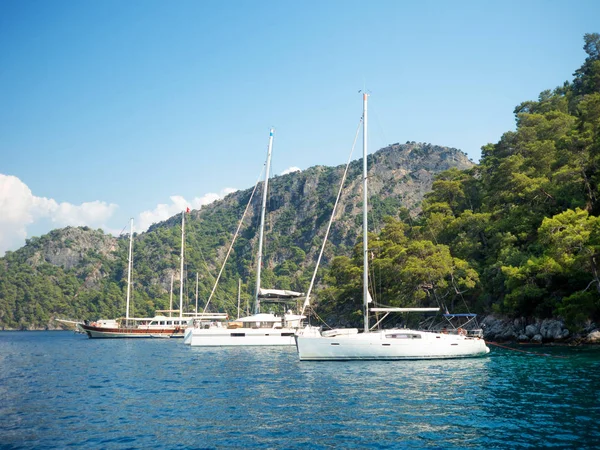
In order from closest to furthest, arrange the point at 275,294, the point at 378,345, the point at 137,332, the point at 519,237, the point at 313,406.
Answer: the point at 313,406 → the point at 378,345 → the point at 275,294 → the point at 519,237 → the point at 137,332

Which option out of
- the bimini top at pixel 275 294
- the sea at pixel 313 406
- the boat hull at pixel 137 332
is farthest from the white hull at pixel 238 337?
the boat hull at pixel 137 332

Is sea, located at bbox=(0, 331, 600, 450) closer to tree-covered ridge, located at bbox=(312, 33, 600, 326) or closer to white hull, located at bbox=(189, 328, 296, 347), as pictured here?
tree-covered ridge, located at bbox=(312, 33, 600, 326)

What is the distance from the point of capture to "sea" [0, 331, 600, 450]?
49.2 feet

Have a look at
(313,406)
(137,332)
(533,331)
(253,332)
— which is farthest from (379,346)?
(137,332)

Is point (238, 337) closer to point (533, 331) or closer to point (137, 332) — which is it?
point (533, 331)

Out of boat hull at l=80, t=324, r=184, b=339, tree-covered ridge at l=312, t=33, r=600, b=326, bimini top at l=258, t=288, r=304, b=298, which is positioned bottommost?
boat hull at l=80, t=324, r=184, b=339

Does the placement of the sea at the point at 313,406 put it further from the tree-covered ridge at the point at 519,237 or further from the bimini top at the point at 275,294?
the bimini top at the point at 275,294

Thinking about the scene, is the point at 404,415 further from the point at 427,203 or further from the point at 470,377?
the point at 427,203

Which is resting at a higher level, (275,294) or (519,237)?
(519,237)

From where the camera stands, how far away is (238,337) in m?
51.3

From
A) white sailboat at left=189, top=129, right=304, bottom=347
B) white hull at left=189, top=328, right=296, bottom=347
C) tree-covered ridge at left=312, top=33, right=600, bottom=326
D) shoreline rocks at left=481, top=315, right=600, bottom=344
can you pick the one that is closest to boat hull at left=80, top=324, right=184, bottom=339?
white sailboat at left=189, top=129, right=304, bottom=347

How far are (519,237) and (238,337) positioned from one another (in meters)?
33.8

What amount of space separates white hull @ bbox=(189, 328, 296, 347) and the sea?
16.9 meters

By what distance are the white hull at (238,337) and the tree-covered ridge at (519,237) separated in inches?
689
